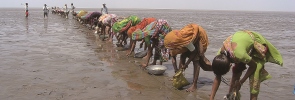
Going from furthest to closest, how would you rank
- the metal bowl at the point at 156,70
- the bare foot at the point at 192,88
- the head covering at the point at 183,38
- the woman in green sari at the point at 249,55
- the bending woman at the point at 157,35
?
the metal bowl at the point at 156,70, the bending woman at the point at 157,35, the bare foot at the point at 192,88, the head covering at the point at 183,38, the woman in green sari at the point at 249,55

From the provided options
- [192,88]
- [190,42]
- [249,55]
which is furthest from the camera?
[192,88]

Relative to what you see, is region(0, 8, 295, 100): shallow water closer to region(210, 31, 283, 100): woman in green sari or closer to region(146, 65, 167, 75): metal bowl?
region(146, 65, 167, 75): metal bowl

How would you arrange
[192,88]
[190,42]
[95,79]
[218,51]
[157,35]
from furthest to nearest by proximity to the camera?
[157,35] < [95,79] < [192,88] < [190,42] < [218,51]

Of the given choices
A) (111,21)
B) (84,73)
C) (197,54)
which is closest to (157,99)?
(197,54)

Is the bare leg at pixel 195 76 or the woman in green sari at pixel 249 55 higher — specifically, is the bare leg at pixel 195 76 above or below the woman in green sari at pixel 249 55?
below

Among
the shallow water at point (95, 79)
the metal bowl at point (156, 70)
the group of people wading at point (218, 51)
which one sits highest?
the group of people wading at point (218, 51)

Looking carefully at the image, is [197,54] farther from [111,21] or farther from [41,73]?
[111,21]

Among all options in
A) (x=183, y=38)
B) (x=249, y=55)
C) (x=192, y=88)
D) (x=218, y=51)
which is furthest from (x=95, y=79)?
(x=249, y=55)

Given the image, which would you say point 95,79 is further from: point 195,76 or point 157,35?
point 195,76

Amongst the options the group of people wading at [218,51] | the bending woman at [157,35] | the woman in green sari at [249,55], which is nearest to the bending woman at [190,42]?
the group of people wading at [218,51]

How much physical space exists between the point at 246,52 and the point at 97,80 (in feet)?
11.4

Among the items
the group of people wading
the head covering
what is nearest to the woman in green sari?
the group of people wading

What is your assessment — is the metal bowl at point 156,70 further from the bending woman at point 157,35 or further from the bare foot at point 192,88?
the bare foot at point 192,88

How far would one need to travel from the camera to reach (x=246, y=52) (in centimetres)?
383
